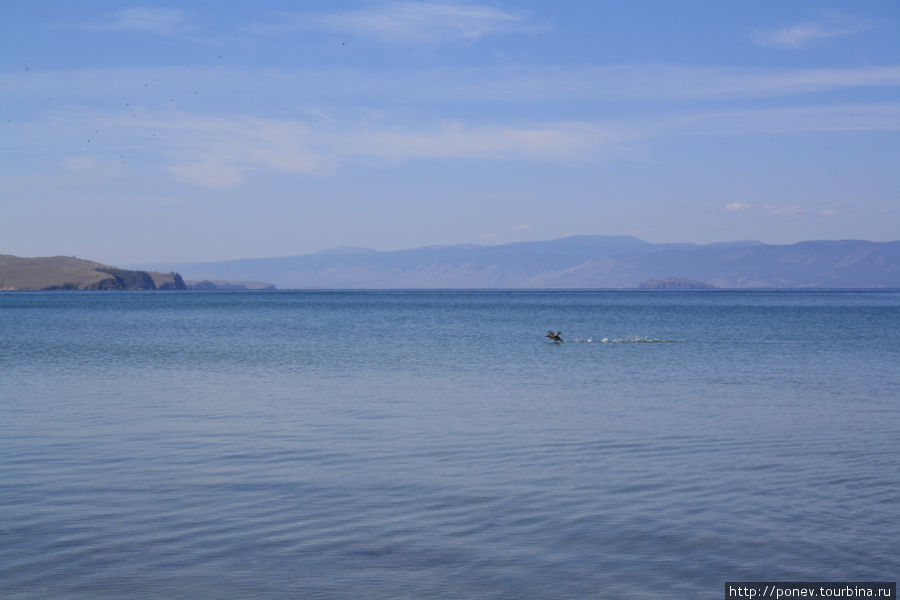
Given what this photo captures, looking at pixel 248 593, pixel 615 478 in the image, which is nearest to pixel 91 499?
pixel 248 593

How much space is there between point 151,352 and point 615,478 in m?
31.2

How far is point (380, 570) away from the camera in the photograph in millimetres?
9023

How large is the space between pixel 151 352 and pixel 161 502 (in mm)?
30002

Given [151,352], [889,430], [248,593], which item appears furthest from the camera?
[151,352]

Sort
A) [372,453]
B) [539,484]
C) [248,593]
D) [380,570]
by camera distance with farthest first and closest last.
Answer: [372,453] < [539,484] < [380,570] < [248,593]

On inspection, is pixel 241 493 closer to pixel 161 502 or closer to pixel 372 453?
pixel 161 502

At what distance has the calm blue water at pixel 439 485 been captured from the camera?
8984mm

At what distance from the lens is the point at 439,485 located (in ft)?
41.8

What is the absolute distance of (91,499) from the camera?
11.9 m

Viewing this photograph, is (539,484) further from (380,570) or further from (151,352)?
(151,352)

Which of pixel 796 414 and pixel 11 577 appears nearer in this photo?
pixel 11 577

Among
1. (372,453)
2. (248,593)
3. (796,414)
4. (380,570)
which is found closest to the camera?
(248,593)

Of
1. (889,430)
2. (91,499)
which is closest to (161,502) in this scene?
(91,499)

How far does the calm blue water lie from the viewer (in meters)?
8.98
